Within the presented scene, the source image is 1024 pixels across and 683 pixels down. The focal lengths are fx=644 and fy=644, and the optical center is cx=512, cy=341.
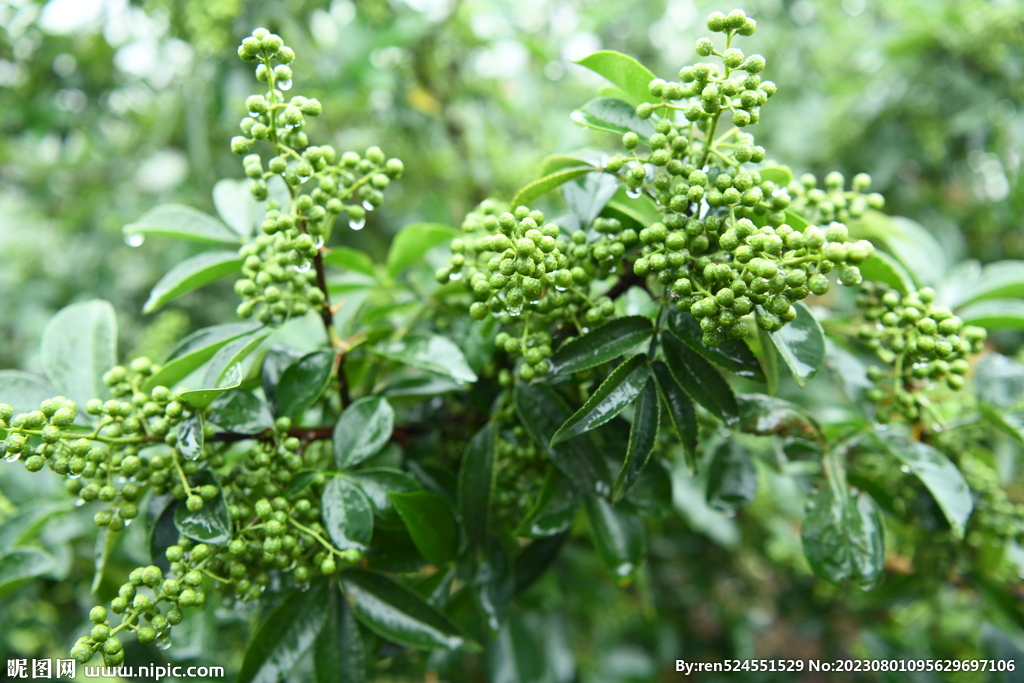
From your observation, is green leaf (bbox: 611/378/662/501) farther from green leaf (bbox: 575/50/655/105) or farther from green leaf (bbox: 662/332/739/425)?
green leaf (bbox: 575/50/655/105)

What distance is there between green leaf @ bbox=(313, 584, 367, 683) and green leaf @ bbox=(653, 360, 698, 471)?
71 centimetres

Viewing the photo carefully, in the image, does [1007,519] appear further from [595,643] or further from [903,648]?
[595,643]

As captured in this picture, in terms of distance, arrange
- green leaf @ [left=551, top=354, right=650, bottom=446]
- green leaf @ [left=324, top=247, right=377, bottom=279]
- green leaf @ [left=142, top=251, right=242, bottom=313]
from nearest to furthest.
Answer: green leaf @ [left=551, top=354, right=650, bottom=446]
green leaf @ [left=142, top=251, right=242, bottom=313]
green leaf @ [left=324, top=247, right=377, bottom=279]

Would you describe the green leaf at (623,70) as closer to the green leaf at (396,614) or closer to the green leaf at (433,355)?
the green leaf at (433,355)

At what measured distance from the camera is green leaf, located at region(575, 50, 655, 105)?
43.9 inches

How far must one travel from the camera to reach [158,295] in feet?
4.30

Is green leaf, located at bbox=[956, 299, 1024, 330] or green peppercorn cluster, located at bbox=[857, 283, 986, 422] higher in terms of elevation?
green leaf, located at bbox=[956, 299, 1024, 330]

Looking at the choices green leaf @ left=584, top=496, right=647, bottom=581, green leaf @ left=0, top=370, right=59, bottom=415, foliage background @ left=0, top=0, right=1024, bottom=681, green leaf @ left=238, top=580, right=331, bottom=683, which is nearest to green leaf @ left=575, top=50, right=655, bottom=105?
green leaf @ left=584, top=496, right=647, bottom=581

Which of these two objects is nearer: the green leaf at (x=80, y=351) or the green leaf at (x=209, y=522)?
the green leaf at (x=209, y=522)

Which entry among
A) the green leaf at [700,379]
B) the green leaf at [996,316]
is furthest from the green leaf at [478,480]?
the green leaf at [996,316]

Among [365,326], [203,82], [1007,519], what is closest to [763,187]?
[365,326]

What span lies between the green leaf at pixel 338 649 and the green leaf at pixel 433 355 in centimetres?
48

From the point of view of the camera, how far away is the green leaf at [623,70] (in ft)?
3.66

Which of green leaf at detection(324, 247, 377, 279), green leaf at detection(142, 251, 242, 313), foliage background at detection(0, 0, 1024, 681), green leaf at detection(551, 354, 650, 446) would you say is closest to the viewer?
green leaf at detection(551, 354, 650, 446)
